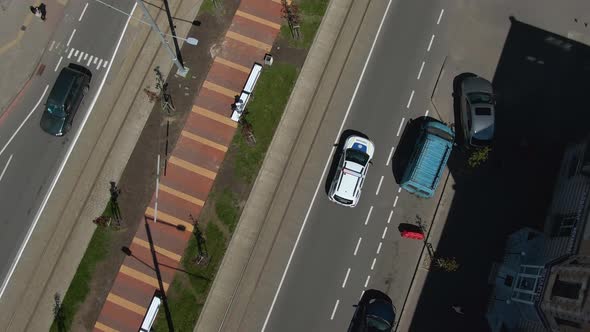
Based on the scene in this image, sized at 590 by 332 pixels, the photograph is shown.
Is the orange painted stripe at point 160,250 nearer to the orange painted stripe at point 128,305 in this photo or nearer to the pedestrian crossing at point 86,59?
the orange painted stripe at point 128,305

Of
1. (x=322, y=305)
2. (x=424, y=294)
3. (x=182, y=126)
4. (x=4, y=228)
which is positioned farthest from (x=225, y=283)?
(x=4, y=228)

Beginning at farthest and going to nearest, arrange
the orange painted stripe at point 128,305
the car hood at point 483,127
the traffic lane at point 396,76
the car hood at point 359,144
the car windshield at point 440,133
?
the traffic lane at point 396,76 < the car hood at point 359,144 < the car hood at point 483,127 < the car windshield at point 440,133 < the orange painted stripe at point 128,305

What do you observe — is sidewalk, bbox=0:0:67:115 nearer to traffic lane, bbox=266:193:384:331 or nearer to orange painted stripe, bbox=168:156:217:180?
orange painted stripe, bbox=168:156:217:180

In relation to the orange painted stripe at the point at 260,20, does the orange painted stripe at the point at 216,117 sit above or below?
below

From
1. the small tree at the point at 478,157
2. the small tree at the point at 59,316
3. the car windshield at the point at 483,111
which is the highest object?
the car windshield at the point at 483,111

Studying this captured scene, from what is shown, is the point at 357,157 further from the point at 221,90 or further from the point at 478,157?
the point at 221,90

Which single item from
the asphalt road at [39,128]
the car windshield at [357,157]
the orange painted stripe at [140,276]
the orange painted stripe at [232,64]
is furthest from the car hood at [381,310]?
the asphalt road at [39,128]

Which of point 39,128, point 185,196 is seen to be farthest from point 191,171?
point 39,128
